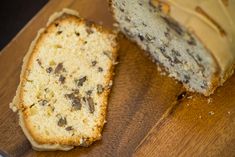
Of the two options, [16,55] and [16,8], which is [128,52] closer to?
[16,55]

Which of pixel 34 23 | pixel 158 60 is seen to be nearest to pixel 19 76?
pixel 34 23

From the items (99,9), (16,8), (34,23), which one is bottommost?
(16,8)

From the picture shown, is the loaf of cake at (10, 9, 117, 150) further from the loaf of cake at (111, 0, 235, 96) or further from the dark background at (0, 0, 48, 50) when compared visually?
the dark background at (0, 0, 48, 50)

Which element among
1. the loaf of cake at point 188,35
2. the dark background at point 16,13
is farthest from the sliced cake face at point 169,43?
the dark background at point 16,13

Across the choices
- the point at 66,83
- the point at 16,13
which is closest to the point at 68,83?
the point at 66,83

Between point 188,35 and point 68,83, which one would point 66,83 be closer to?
point 68,83
